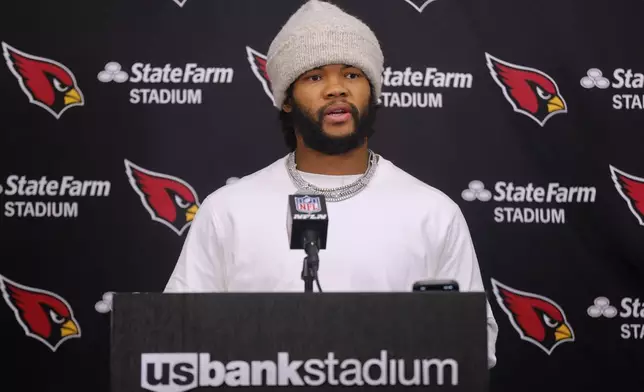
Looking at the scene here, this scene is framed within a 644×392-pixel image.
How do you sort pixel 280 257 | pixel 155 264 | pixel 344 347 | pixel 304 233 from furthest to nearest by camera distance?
pixel 155 264, pixel 280 257, pixel 304 233, pixel 344 347

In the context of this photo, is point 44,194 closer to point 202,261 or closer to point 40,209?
point 40,209

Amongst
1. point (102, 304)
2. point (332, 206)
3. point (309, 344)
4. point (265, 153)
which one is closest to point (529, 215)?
point (265, 153)

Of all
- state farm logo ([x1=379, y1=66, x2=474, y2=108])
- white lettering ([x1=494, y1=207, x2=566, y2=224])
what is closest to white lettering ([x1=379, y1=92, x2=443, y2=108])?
state farm logo ([x1=379, y1=66, x2=474, y2=108])

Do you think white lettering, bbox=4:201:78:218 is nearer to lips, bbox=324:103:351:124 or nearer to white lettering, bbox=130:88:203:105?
white lettering, bbox=130:88:203:105

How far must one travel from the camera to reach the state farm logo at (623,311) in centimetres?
311

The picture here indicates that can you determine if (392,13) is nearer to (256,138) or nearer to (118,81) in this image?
(256,138)

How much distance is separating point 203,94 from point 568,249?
1.34 m

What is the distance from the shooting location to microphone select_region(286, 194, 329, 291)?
1.62m

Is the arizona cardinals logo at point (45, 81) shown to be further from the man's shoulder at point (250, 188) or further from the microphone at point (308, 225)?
the microphone at point (308, 225)

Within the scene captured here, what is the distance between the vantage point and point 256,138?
3.14 meters

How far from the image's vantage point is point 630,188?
3.16m

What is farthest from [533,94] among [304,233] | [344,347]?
[344,347]

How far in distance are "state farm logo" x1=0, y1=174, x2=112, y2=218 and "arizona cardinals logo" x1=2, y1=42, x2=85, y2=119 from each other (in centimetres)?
23

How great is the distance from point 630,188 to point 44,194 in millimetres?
1984
